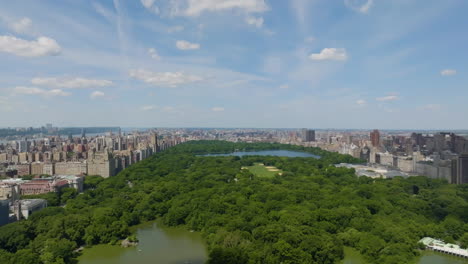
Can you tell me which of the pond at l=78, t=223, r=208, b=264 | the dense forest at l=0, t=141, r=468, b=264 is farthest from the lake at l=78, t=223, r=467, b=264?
the dense forest at l=0, t=141, r=468, b=264

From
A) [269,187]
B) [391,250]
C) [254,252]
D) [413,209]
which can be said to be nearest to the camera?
[254,252]

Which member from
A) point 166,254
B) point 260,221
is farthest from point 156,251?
point 260,221

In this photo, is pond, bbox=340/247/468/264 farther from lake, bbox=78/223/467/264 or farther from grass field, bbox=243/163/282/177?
grass field, bbox=243/163/282/177

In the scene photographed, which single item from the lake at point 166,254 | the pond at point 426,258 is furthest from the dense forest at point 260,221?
the lake at point 166,254

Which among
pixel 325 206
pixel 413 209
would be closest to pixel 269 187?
pixel 325 206

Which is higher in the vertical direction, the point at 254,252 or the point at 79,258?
the point at 254,252

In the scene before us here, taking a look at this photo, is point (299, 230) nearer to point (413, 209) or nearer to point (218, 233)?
point (218, 233)
